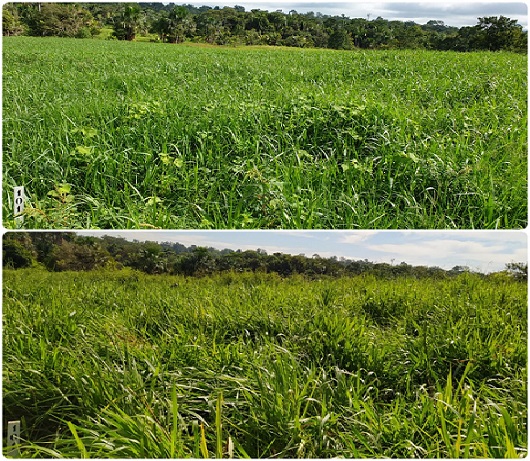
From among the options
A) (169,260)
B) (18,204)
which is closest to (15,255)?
(18,204)

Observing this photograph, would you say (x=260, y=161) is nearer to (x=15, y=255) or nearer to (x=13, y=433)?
(x=15, y=255)

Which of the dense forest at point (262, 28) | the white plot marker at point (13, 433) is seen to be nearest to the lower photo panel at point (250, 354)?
the white plot marker at point (13, 433)

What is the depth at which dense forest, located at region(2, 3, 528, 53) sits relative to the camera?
8110mm

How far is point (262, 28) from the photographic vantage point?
8609 millimetres

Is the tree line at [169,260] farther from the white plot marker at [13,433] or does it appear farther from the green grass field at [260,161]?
the white plot marker at [13,433]

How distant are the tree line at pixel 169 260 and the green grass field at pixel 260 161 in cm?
21

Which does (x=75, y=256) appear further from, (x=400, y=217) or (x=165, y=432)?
(x=400, y=217)

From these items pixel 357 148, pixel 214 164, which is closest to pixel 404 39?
pixel 357 148

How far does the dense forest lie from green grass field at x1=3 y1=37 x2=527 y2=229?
2.49 meters

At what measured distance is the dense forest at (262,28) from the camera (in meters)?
8.11

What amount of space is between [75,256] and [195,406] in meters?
1.71

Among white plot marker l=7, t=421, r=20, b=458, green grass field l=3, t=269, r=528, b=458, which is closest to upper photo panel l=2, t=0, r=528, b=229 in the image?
green grass field l=3, t=269, r=528, b=458

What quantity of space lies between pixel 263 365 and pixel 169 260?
50.7 inches

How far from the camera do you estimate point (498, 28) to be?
544 inches
